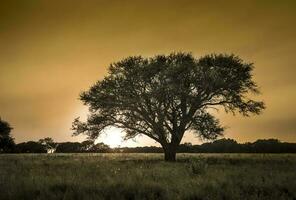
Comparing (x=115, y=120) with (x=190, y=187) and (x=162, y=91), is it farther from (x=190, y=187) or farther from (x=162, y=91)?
(x=190, y=187)

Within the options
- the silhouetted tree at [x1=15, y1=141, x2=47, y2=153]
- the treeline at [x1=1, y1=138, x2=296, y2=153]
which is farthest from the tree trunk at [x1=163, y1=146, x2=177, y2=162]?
the silhouetted tree at [x1=15, y1=141, x2=47, y2=153]

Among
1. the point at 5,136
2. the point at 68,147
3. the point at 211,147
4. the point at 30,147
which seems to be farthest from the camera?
the point at 68,147

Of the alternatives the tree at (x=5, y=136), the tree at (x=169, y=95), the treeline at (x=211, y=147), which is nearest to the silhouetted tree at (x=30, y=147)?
the treeline at (x=211, y=147)

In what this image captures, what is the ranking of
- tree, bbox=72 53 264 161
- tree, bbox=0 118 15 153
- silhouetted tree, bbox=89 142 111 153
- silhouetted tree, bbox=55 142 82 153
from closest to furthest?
tree, bbox=72 53 264 161 → tree, bbox=0 118 15 153 → silhouetted tree, bbox=55 142 82 153 → silhouetted tree, bbox=89 142 111 153

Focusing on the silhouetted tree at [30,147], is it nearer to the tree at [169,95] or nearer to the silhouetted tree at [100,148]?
the silhouetted tree at [100,148]

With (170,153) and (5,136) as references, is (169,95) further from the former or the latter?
(5,136)

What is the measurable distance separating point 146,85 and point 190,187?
25.2 meters

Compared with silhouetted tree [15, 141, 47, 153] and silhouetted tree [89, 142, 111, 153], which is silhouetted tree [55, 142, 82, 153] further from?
silhouetted tree [15, 141, 47, 153]

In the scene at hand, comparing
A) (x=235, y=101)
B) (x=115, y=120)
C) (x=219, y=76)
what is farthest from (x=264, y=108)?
(x=115, y=120)

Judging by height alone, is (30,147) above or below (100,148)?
below

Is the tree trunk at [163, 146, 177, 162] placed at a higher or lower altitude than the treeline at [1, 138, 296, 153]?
lower

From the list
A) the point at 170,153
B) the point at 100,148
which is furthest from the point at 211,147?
the point at 170,153

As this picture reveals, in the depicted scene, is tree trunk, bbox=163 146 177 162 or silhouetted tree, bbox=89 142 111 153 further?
silhouetted tree, bbox=89 142 111 153

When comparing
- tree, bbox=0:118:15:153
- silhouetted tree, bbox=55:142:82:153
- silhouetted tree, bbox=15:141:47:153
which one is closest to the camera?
tree, bbox=0:118:15:153
